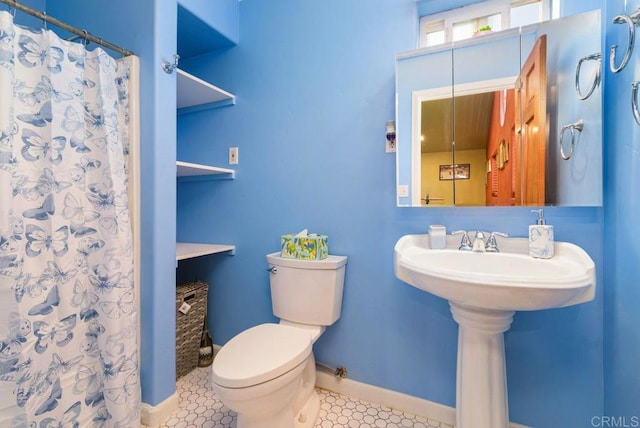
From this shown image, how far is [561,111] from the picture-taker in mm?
1121

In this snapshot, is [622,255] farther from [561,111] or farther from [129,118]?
[129,118]

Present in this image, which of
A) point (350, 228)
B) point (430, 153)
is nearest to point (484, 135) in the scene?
point (430, 153)

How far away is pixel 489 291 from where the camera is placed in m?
0.79

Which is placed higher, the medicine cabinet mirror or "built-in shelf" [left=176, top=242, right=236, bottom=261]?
the medicine cabinet mirror

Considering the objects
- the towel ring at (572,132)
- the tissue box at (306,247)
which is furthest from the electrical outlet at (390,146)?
the towel ring at (572,132)

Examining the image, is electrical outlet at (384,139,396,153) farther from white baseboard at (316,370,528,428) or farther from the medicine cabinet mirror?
white baseboard at (316,370,528,428)

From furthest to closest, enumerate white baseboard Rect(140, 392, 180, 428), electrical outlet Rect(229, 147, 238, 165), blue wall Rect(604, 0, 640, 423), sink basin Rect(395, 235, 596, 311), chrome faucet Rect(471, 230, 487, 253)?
electrical outlet Rect(229, 147, 238, 165) → white baseboard Rect(140, 392, 180, 428) → chrome faucet Rect(471, 230, 487, 253) → blue wall Rect(604, 0, 640, 423) → sink basin Rect(395, 235, 596, 311)

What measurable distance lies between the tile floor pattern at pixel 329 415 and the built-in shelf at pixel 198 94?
165cm

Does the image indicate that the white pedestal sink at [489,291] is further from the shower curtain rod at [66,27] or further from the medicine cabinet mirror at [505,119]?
the shower curtain rod at [66,27]

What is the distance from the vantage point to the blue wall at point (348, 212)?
1166 mm

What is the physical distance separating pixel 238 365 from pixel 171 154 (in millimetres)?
975

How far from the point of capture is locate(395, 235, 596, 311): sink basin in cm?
76

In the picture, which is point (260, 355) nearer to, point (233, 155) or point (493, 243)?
point (493, 243)

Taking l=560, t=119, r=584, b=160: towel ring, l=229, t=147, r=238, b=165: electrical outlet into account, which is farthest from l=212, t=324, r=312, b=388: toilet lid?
l=560, t=119, r=584, b=160: towel ring
